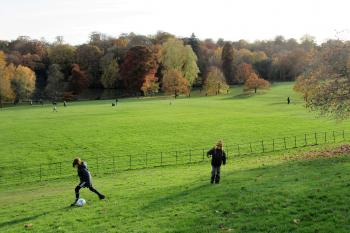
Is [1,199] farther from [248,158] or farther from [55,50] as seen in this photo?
[55,50]

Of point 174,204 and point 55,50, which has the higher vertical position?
point 55,50

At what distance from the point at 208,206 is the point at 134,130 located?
1608 inches

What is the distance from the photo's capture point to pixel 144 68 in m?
138

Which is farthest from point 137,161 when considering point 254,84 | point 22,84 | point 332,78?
point 22,84

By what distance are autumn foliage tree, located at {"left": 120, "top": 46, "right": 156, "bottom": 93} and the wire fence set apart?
92026 mm

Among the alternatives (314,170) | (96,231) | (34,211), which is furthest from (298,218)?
(34,211)

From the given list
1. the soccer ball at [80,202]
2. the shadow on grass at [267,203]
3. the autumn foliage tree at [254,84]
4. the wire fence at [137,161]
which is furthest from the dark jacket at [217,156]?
the autumn foliage tree at [254,84]

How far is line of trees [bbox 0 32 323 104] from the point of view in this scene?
12800cm

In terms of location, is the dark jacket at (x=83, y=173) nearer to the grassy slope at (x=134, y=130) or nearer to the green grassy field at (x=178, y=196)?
the green grassy field at (x=178, y=196)

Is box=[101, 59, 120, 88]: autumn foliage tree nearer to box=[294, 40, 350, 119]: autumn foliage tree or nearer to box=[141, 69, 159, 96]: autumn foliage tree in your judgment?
box=[141, 69, 159, 96]: autumn foliage tree

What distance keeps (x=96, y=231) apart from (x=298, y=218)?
25.0 feet

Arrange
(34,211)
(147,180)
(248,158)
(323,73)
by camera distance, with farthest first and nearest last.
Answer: (248,158), (323,73), (147,180), (34,211)

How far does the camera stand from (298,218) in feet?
51.4

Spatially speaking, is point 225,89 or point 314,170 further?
point 225,89
